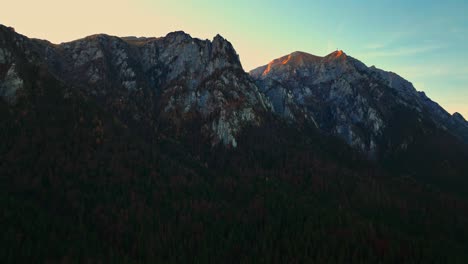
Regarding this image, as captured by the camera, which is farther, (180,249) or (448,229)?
(448,229)

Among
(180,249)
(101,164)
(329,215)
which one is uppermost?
(101,164)

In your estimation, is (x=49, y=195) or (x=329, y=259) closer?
(x=329, y=259)

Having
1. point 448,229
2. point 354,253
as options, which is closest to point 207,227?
point 354,253

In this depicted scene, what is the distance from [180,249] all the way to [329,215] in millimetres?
90512

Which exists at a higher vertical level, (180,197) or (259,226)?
(180,197)

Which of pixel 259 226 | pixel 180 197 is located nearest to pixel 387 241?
pixel 259 226

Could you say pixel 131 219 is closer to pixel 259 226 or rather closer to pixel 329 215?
pixel 259 226

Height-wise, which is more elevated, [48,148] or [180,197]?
[48,148]

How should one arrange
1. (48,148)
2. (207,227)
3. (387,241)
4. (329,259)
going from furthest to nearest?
(48,148) → (207,227) → (387,241) → (329,259)

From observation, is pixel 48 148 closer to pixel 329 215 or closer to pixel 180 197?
pixel 180 197

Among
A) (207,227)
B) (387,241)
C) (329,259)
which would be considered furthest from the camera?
(207,227)

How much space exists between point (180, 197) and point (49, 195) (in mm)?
74953

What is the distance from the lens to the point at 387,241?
518 ft

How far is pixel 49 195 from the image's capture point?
545 ft
